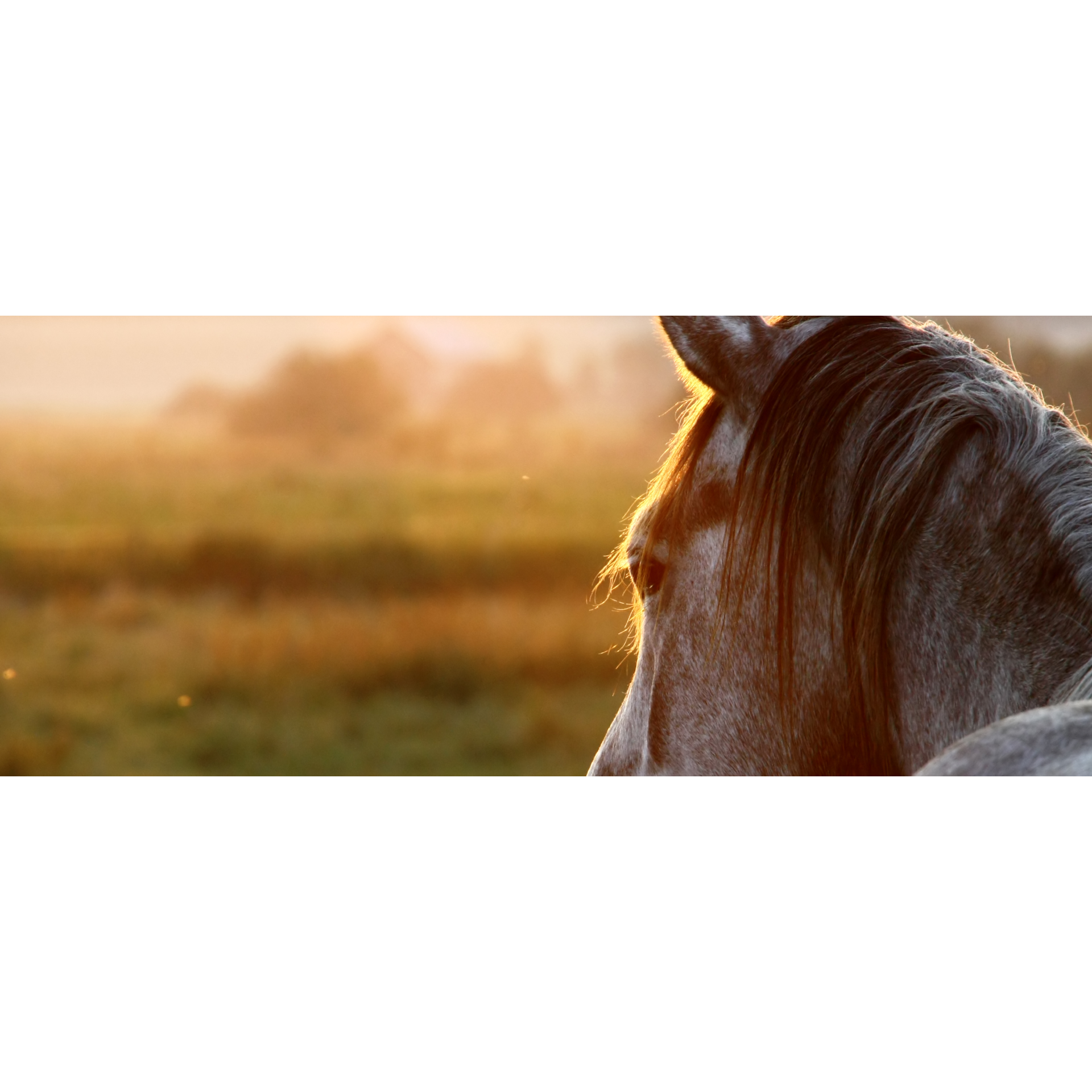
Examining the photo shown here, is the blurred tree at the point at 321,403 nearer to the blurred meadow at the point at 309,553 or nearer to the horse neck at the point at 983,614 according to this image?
the blurred meadow at the point at 309,553

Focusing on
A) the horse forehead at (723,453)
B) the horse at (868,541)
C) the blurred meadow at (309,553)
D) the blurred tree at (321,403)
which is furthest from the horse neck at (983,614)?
the blurred tree at (321,403)

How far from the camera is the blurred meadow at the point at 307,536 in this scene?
160cm

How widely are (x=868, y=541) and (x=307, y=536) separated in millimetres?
1359

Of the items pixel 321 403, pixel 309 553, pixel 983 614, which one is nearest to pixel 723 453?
pixel 983 614

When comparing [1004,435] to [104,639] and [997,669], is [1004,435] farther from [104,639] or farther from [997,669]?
[104,639]

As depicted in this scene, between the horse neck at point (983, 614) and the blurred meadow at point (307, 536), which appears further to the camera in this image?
the blurred meadow at point (307, 536)

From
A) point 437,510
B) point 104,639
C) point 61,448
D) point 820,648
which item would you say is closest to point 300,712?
point 104,639

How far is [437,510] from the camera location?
1.98 meters

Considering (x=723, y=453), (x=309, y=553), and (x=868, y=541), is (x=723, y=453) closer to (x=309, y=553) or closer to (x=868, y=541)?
(x=868, y=541)

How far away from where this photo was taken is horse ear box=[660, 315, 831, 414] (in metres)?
0.95

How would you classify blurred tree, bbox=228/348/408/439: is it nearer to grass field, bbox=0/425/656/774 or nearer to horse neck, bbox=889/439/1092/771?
grass field, bbox=0/425/656/774

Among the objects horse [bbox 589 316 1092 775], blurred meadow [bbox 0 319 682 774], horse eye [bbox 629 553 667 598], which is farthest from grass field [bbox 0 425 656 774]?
horse [bbox 589 316 1092 775]

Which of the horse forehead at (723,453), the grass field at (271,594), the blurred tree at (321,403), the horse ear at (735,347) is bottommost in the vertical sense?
the grass field at (271,594)

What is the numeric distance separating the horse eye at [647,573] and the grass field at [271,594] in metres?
0.41
